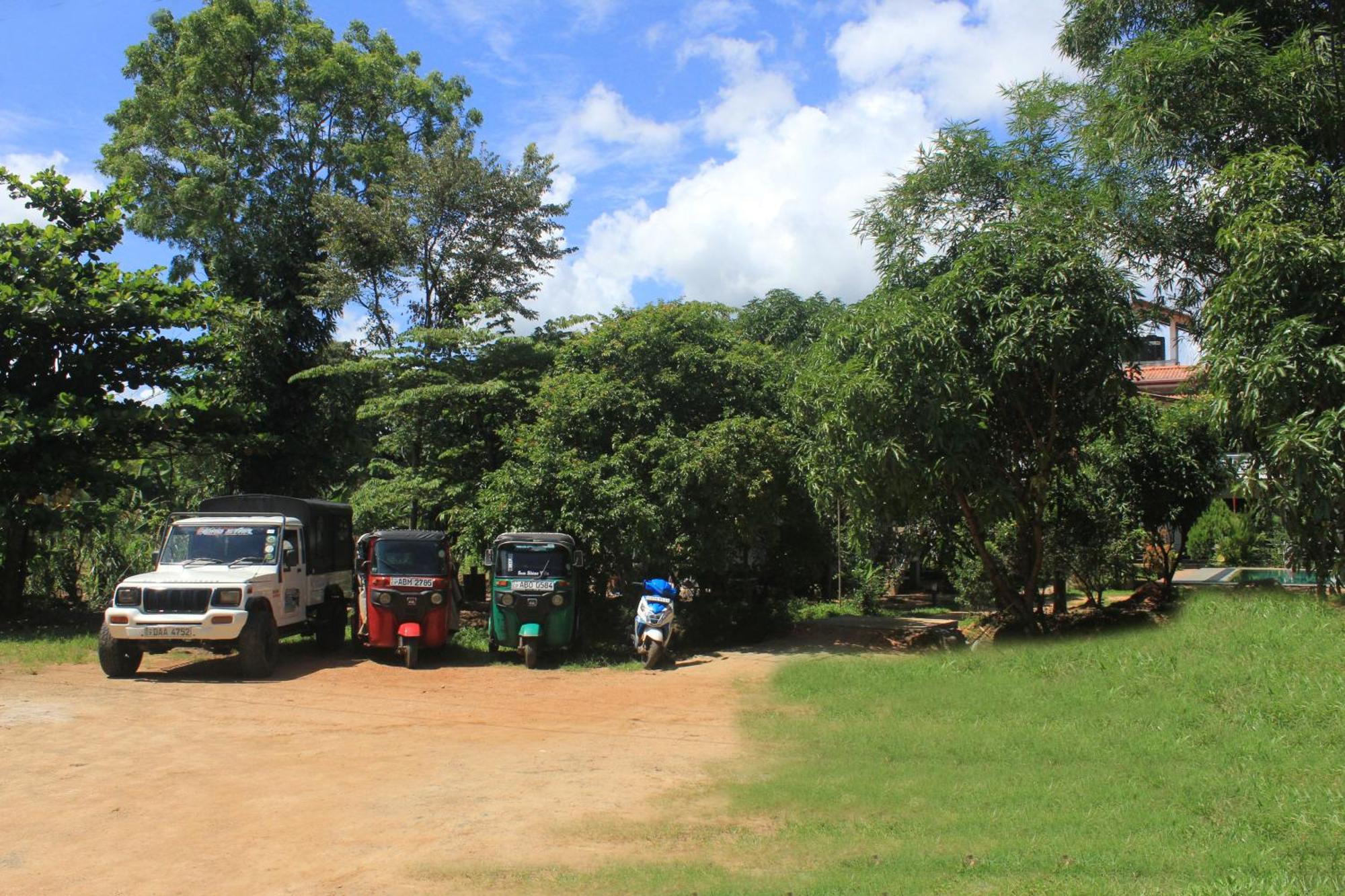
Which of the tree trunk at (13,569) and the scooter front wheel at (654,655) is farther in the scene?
the tree trunk at (13,569)

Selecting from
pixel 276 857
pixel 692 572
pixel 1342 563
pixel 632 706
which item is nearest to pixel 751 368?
pixel 692 572

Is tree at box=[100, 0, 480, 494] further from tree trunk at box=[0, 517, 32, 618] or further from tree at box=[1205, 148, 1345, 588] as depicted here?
tree at box=[1205, 148, 1345, 588]

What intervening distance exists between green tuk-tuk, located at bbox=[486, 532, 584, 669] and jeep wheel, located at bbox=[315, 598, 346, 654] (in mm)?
2633

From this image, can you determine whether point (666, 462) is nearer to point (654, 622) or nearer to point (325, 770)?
point (654, 622)

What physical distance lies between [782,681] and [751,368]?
6.34m

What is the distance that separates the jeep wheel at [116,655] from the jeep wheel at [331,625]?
8.89 feet

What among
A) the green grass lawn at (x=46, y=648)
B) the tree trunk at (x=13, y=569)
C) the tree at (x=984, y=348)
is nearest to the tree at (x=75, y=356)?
the tree trunk at (x=13, y=569)

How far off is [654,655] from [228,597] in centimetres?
593

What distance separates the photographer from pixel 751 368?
16922mm

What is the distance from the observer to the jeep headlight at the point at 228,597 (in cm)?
1233

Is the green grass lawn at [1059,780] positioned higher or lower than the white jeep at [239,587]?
lower

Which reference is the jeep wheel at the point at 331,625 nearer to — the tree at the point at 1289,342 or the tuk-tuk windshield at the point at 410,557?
the tuk-tuk windshield at the point at 410,557

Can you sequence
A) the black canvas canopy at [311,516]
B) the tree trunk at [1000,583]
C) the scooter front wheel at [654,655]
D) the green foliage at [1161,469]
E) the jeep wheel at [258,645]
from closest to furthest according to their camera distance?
the jeep wheel at [258,645] < the tree trunk at [1000,583] < the scooter front wheel at [654,655] < the black canvas canopy at [311,516] < the green foliage at [1161,469]

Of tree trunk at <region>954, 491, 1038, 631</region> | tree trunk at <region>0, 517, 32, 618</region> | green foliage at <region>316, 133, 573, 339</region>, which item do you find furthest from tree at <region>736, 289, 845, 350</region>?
tree trunk at <region>0, 517, 32, 618</region>
